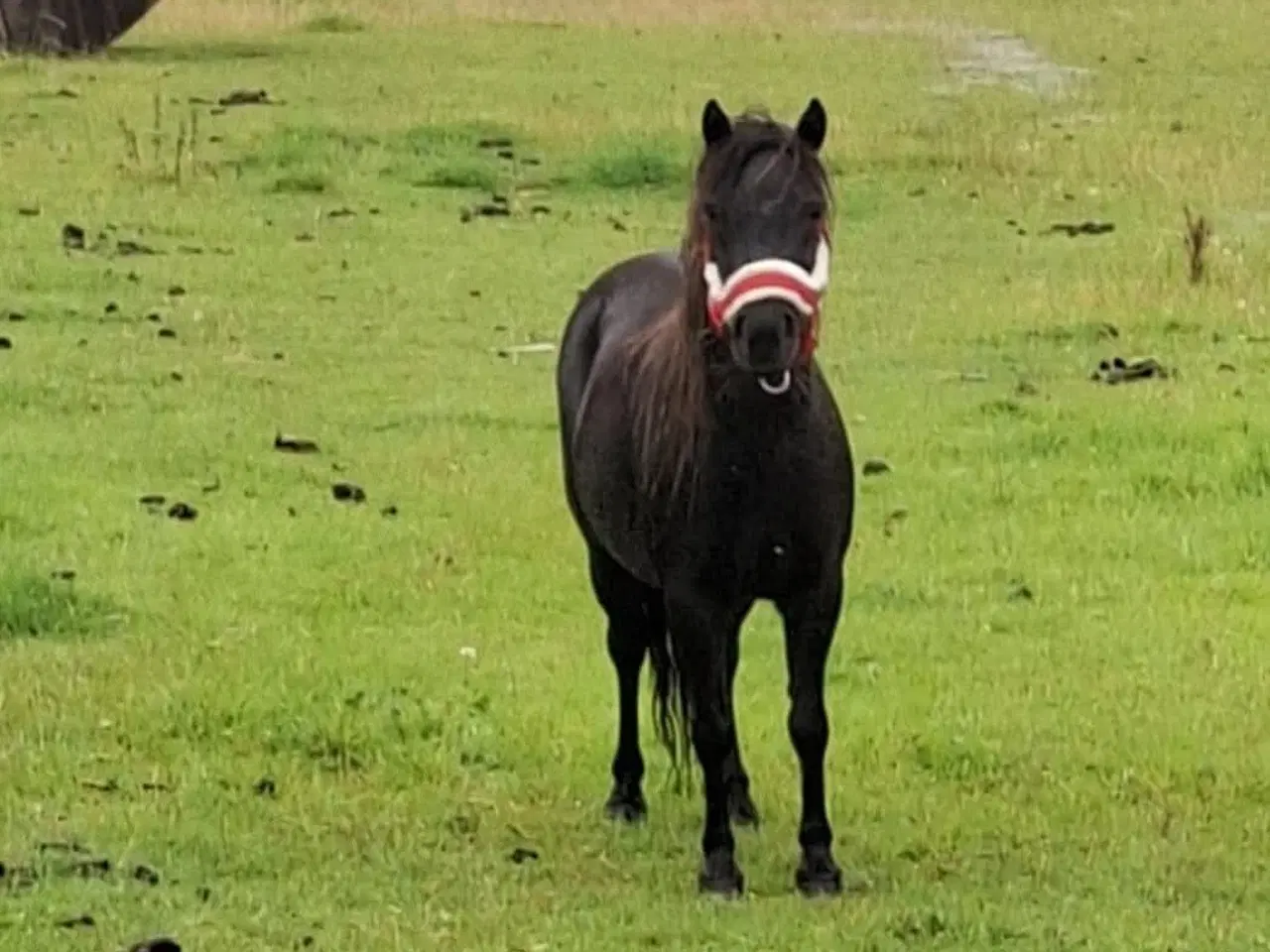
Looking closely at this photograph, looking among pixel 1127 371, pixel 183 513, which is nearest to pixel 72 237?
pixel 1127 371

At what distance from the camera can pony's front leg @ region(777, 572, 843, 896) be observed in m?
6.47

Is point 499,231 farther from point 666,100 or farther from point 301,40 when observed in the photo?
point 301,40

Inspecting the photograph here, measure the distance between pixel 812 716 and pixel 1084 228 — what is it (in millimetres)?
11811

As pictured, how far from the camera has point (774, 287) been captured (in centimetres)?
587

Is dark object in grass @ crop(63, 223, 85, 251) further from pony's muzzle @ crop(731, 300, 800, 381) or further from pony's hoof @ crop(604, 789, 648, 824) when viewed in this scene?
pony's muzzle @ crop(731, 300, 800, 381)

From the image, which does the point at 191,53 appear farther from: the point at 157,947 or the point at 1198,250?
the point at 157,947

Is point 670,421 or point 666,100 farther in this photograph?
point 666,100

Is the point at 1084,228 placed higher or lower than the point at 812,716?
lower

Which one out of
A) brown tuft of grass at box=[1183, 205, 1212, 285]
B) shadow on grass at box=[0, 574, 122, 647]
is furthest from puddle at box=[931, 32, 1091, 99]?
shadow on grass at box=[0, 574, 122, 647]

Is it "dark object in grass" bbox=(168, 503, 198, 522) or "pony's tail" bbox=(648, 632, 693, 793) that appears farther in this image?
"dark object in grass" bbox=(168, 503, 198, 522)

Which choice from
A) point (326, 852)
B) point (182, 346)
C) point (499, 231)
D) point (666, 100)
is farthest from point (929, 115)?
point (326, 852)

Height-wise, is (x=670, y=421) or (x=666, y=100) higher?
(x=670, y=421)

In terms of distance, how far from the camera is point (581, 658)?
8633mm

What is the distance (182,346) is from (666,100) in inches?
437
